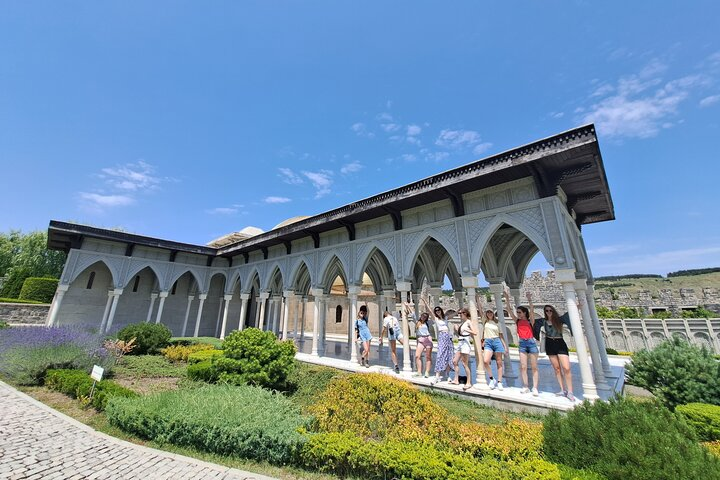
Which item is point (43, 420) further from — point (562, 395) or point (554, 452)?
point (562, 395)

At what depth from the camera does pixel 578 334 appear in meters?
5.99

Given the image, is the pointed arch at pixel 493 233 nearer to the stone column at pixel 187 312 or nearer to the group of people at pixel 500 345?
the group of people at pixel 500 345

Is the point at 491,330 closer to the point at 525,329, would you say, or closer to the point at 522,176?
the point at 525,329

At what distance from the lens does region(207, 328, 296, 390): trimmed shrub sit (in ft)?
22.0

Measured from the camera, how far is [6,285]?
20547 millimetres

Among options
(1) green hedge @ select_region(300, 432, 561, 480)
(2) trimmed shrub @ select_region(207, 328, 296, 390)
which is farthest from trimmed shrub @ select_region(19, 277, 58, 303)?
(1) green hedge @ select_region(300, 432, 561, 480)

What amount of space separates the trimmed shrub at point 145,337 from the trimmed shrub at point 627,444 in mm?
13431

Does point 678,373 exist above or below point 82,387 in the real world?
above

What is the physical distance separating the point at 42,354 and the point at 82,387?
2.84 m

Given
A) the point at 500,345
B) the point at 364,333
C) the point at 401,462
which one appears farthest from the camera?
the point at 364,333

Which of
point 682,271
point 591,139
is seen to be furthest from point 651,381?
point 682,271

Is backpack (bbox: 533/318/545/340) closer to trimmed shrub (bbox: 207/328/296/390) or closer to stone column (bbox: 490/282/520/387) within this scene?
stone column (bbox: 490/282/520/387)

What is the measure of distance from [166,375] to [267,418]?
6.03 metres

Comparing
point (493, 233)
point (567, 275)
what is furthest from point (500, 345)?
point (493, 233)
